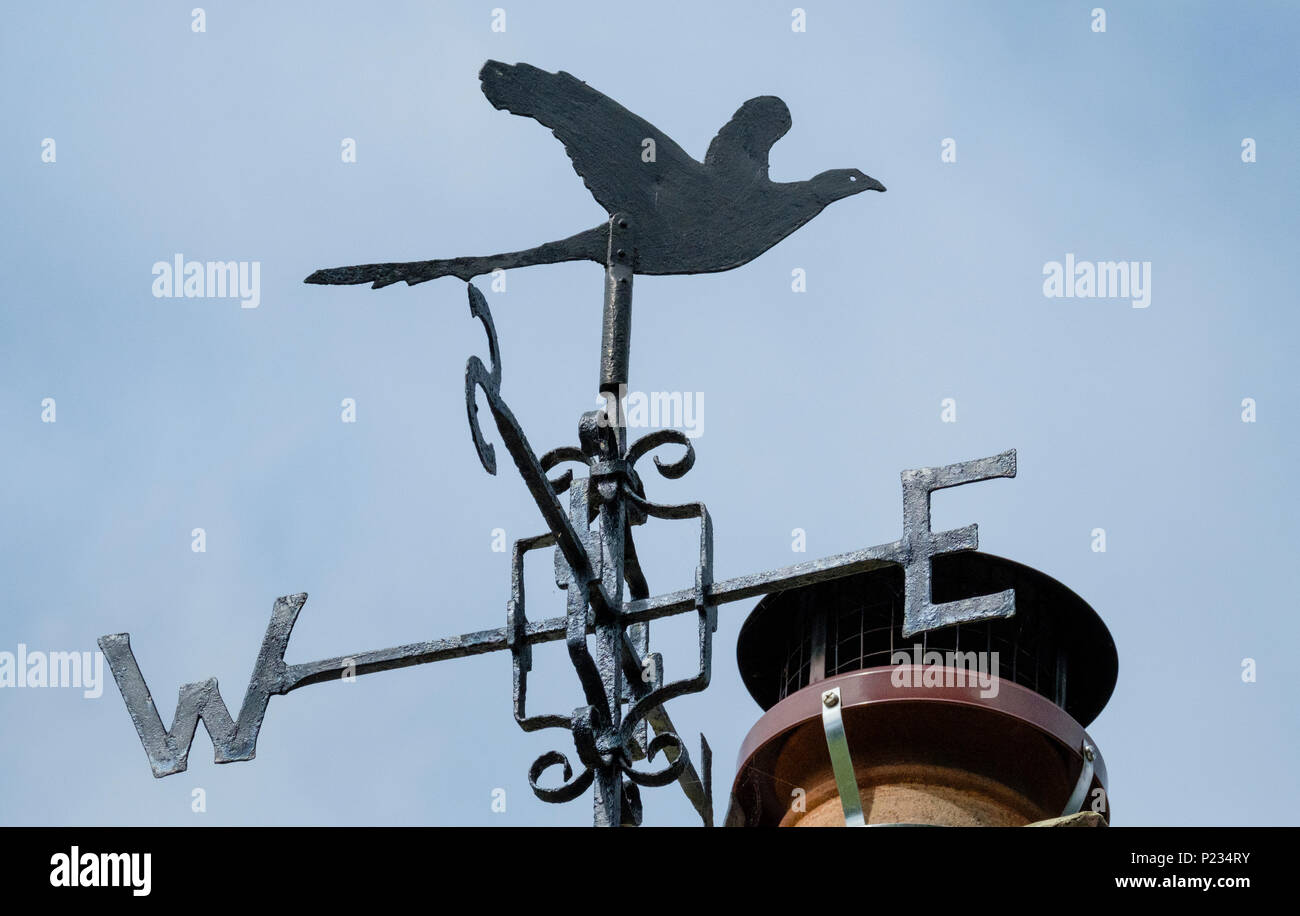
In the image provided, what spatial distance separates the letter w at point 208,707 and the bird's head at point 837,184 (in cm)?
262

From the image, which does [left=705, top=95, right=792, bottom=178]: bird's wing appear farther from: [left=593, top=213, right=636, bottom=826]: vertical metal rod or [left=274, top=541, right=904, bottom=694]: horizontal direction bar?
[left=274, top=541, right=904, bottom=694]: horizontal direction bar

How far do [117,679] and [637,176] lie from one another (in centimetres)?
281

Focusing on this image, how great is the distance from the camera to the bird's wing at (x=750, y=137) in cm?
931

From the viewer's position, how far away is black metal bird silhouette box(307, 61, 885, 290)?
891 cm

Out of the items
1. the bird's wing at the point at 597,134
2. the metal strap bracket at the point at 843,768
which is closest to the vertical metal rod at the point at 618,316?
the bird's wing at the point at 597,134

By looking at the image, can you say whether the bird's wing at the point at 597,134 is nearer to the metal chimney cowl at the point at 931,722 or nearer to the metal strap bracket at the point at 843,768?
the metal chimney cowl at the point at 931,722

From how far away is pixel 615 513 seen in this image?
805 cm

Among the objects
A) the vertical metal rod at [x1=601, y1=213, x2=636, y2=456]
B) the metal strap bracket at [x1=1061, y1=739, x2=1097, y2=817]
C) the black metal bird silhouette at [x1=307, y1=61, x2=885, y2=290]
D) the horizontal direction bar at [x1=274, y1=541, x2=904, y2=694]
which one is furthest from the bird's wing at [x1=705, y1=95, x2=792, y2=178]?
the metal strap bracket at [x1=1061, y1=739, x2=1097, y2=817]
